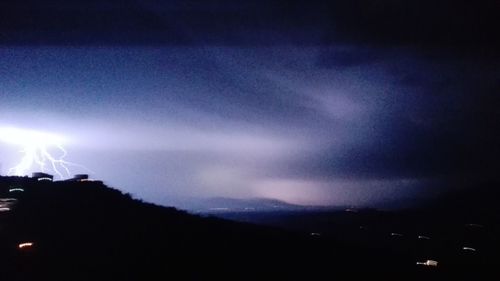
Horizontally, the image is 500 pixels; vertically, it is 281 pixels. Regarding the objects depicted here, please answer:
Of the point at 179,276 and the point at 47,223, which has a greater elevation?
the point at 47,223

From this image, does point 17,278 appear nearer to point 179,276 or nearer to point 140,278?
point 140,278

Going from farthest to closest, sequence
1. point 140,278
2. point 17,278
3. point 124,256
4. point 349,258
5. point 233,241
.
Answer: point 349,258 < point 233,241 < point 124,256 < point 140,278 < point 17,278

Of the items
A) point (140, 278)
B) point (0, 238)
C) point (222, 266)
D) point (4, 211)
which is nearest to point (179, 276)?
point (140, 278)

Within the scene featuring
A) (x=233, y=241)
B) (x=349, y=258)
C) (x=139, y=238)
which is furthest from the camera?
(x=349, y=258)

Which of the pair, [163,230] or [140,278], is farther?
[163,230]

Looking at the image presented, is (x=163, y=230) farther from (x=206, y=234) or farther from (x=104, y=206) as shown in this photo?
(x=104, y=206)

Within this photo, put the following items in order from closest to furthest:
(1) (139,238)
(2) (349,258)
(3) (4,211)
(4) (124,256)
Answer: (4) (124,256)
(1) (139,238)
(3) (4,211)
(2) (349,258)

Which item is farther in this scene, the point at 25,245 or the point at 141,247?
the point at 141,247

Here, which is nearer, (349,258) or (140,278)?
(140,278)

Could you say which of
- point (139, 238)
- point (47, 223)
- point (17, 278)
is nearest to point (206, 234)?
point (139, 238)
